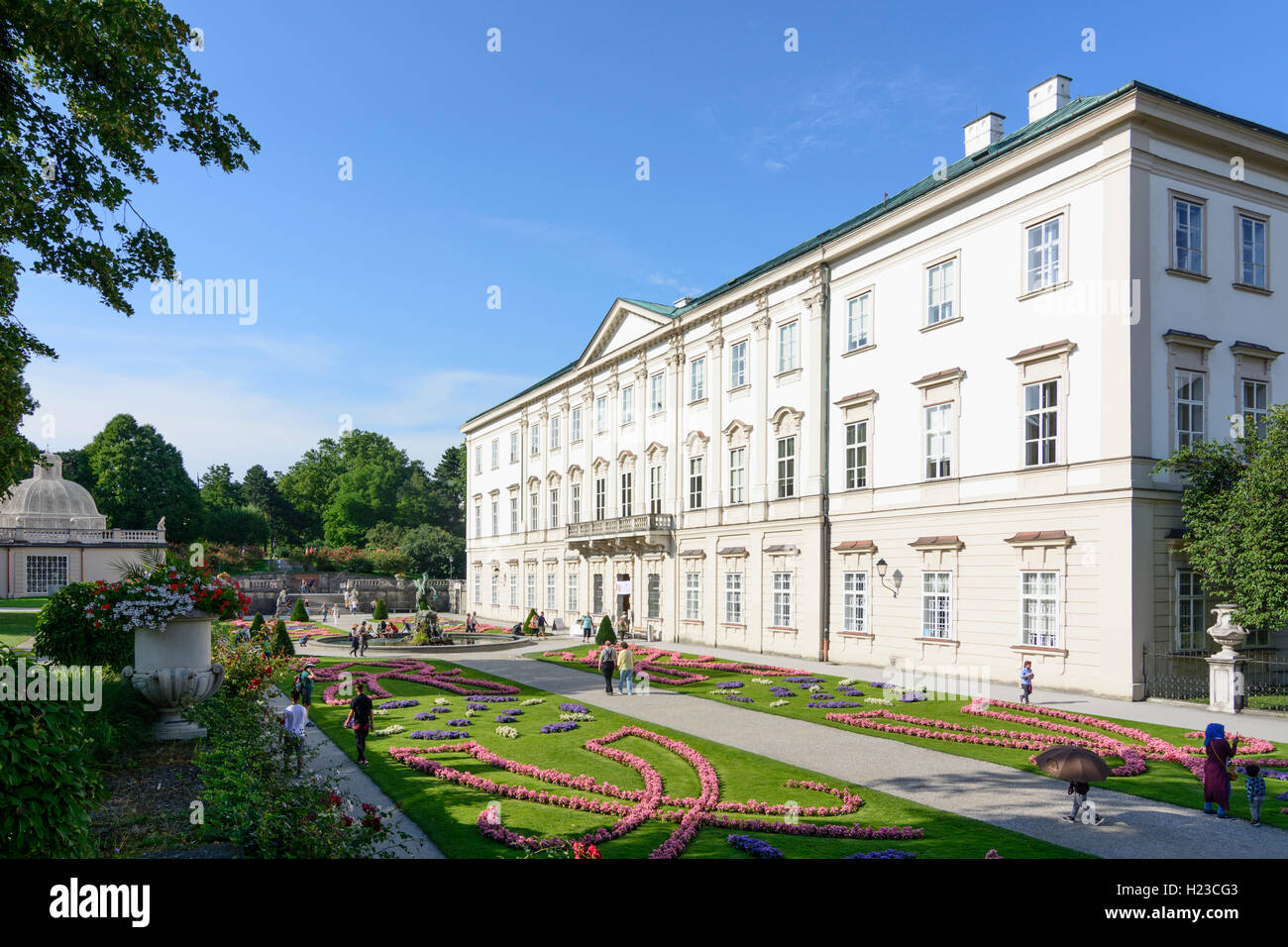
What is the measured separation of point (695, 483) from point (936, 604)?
54.9 ft

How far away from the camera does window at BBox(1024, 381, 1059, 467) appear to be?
1014 inches

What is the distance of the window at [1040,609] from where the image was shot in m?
25.1

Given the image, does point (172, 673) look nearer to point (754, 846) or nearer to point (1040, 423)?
point (754, 846)

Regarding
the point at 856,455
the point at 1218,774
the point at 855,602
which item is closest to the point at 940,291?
the point at 856,455

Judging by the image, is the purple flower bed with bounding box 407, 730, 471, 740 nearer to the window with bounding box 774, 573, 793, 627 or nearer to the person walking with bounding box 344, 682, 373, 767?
the person walking with bounding box 344, 682, 373, 767

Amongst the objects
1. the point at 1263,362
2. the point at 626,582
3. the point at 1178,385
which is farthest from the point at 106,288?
the point at 626,582

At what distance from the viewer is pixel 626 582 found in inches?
1923

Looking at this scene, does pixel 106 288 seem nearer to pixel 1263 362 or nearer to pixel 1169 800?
pixel 1169 800

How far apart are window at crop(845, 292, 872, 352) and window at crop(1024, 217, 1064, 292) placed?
7061 millimetres

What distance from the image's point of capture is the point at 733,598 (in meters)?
39.9

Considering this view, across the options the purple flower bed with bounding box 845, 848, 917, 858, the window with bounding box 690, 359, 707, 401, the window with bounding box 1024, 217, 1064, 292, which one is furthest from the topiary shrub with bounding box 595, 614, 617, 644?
the purple flower bed with bounding box 845, 848, 917, 858

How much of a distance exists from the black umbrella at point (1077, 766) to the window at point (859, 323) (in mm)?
23135

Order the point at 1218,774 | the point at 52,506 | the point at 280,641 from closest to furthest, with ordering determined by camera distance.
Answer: the point at 1218,774
the point at 280,641
the point at 52,506
